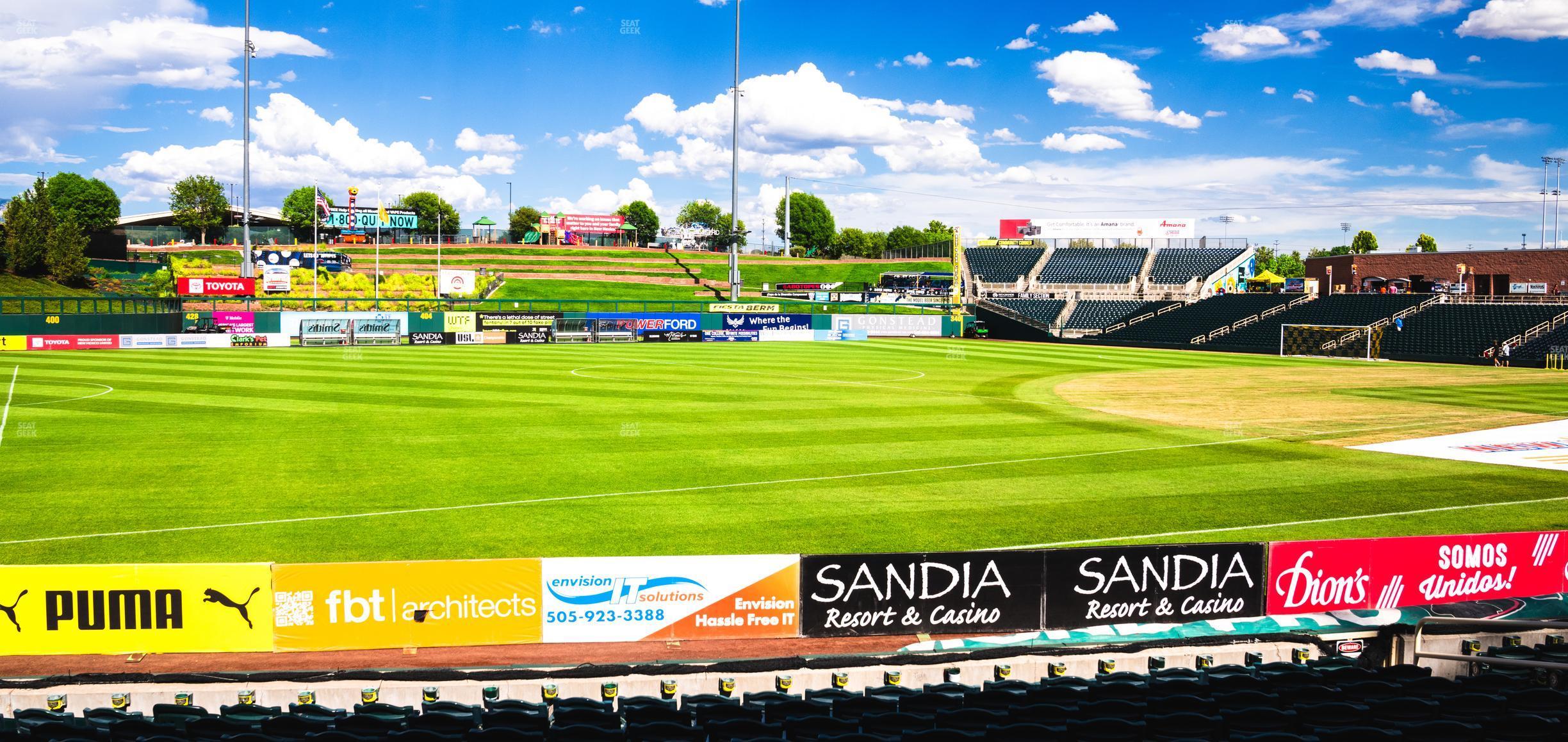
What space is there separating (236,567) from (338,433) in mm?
17368

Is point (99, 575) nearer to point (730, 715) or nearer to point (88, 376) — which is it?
point (730, 715)

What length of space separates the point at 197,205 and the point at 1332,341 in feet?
453

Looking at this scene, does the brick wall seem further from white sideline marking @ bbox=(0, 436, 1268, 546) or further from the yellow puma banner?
the yellow puma banner

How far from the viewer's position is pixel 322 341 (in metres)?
61.1

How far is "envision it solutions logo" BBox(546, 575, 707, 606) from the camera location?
11.7 meters

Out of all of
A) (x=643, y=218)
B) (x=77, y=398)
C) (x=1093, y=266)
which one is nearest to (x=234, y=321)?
(x=77, y=398)

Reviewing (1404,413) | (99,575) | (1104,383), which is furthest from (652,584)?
(1104,383)

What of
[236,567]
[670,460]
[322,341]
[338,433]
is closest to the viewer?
[236,567]

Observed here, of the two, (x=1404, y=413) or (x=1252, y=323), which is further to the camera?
(x=1252, y=323)

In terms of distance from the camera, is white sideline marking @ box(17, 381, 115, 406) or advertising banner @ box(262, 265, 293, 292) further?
advertising banner @ box(262, 265, 293, 292)

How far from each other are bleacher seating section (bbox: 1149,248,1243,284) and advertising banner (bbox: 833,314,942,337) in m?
31.2

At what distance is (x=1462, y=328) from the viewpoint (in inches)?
2320

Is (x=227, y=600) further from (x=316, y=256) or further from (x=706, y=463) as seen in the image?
(x=316, y=256)

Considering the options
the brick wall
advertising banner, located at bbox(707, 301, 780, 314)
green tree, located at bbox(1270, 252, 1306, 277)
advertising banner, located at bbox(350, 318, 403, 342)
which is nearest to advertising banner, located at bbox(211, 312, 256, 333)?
advertising banner, located at bbox(350, 318, 403, 342)
